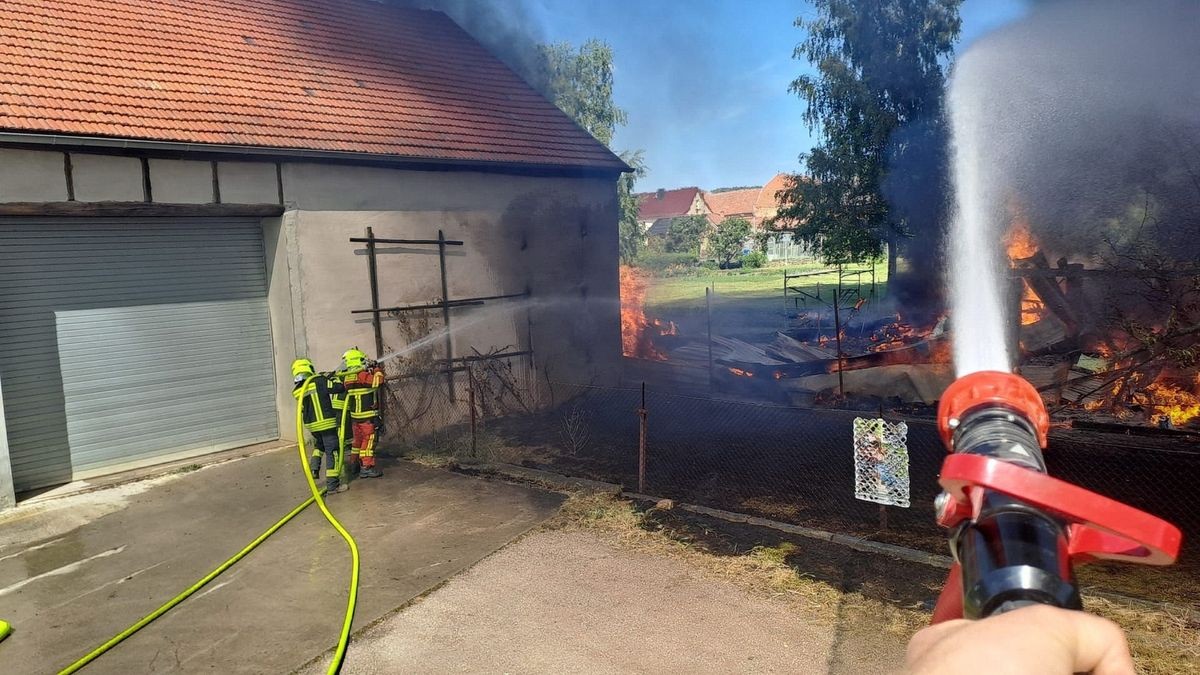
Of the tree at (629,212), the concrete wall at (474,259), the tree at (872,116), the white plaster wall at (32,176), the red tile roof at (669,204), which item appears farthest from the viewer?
the red tile roof at (669,204)

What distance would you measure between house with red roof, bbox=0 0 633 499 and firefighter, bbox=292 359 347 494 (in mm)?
2054

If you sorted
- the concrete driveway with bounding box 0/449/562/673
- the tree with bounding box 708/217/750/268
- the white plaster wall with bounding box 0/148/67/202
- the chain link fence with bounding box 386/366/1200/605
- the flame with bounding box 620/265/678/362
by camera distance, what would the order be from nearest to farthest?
the concrete driveway with bounding box 0/449/562/673, the chain link fence with bounding box 386/366/1200/605, the white plaster wall with bounding box 0/148/67/202, the flame with bounding box 620/265/678/362, the tree with bounding box 708/217/750/268

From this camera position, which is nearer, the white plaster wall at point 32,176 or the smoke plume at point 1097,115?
the white plaster wall at point 32,176

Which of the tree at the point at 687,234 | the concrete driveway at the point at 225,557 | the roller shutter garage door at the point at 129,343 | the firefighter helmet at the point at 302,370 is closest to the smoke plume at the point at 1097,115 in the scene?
the concrete driveway at the point at 225,557

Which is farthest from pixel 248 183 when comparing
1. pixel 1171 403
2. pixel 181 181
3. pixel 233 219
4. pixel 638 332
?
pixel 1171 403

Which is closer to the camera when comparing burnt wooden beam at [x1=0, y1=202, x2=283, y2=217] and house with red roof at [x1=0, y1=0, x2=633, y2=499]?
burnt wooden beam at [x1=0, y1=202, x2=283, y2=217]

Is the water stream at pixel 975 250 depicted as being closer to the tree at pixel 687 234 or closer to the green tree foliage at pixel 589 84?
the green tree foliage at pixel 589 84

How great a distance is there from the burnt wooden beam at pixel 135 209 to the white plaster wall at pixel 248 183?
10cm

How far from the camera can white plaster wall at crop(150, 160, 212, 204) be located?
862 centimetres

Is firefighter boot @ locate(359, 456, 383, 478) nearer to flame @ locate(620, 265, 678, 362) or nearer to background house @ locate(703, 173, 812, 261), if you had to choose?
flame @ locate(620, 265, 678, 362)

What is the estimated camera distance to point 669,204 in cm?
7969

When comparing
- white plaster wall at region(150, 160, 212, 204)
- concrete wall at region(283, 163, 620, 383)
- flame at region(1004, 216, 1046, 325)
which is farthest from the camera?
flame at region(1004, 216, 1046, 325)

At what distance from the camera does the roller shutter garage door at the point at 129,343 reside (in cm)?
824

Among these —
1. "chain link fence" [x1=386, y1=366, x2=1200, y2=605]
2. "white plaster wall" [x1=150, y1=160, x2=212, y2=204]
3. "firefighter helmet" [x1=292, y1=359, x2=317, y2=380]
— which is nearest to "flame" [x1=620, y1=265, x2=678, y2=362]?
"chain link fence" [x1=386, y1=366, x2=1200, y2=605]
